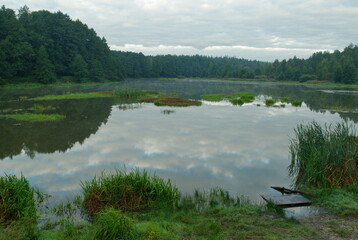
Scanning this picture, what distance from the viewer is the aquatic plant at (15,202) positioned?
870 centimetres

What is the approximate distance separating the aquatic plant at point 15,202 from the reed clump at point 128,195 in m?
1.70

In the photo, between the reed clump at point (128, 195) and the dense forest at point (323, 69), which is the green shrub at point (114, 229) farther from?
the dense forest at point (323, 69)

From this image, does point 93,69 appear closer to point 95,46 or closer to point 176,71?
point 95,46

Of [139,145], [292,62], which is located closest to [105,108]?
[139,145]

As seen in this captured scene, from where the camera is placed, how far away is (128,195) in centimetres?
1018

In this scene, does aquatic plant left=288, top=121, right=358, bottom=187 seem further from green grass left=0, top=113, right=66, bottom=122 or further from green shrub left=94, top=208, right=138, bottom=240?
green grass left=0, top=113, right=66, bottom=122

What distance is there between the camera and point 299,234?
789 centimetres

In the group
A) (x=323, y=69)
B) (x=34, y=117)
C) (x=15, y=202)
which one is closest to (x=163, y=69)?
(x=323, y=69)

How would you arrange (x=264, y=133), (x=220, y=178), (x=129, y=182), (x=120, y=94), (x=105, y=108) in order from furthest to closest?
1. (x=120, y=94)
2. (x=105, y=108)
3. (x=264, y=133)
4. (x=220, y=178)
5. (x=129, y=182)

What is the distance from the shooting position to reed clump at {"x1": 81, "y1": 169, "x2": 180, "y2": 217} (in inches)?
388

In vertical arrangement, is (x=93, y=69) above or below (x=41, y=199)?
above

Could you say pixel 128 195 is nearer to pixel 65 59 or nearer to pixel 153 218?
pixel 153 218

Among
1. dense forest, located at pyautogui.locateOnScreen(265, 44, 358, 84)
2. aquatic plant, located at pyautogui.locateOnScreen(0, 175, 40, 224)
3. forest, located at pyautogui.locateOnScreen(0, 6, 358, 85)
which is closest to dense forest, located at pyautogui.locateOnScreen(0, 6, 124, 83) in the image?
forest, located at pyautogui.locateOnScreen(0, 6, 358, 85)

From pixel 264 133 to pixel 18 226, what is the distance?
63.3ft
